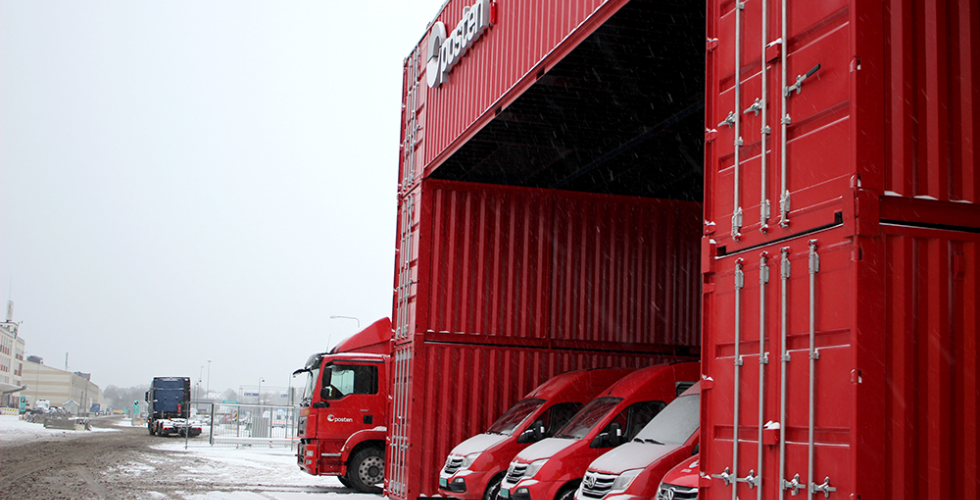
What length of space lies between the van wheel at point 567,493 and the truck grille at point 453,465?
8.02 feet

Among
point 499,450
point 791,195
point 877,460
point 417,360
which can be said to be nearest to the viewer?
A: point 877,460

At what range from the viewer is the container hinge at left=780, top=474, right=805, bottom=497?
5.19 metres

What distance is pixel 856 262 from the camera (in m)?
4.91

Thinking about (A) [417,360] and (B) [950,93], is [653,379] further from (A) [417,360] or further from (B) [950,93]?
(B) [950,93]

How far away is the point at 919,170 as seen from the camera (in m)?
5.15

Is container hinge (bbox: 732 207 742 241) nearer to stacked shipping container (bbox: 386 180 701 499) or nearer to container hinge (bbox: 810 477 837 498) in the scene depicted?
container hinge (bbox: 810 477 837 498)

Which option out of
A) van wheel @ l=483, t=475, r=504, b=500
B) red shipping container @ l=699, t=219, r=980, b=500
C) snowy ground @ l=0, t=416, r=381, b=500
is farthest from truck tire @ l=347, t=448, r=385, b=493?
red shipping container @ l=699, t=219, r=980, b=500

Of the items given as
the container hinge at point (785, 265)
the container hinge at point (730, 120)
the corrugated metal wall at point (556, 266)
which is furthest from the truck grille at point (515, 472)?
the container hinge at point (785, 265)

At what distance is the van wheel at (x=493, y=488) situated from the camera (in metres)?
12.0

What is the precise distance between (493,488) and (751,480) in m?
6.93

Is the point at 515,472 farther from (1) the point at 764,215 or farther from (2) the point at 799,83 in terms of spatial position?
(2) the point at 799,83

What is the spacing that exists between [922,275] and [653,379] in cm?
612

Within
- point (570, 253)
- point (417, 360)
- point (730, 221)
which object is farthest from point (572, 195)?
point (730, 221)

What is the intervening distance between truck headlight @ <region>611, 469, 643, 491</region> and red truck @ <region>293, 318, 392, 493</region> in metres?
9.16
